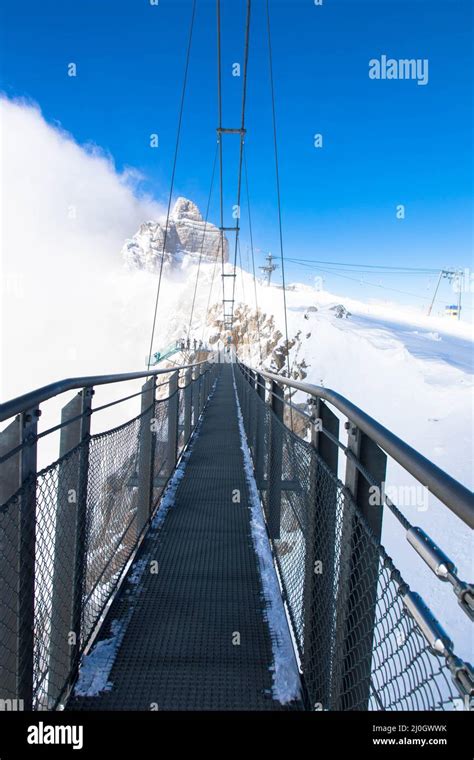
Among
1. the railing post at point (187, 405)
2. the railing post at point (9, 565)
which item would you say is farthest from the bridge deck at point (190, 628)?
the railing post at point (187, 405)

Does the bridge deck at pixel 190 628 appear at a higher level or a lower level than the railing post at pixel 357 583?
lower

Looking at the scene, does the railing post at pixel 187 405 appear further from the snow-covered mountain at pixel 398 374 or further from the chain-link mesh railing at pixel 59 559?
the snow-covered mountain at pixel 398 374

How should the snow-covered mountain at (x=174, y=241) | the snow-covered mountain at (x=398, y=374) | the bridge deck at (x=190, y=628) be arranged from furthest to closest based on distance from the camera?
the snow-covered mountain at (x=174, y=241)
the snow-covered mountain at (x=398, y=374)
the bridge deck at (x=190, y=628)

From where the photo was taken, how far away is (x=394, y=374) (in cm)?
4094

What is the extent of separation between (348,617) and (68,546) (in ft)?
3.66

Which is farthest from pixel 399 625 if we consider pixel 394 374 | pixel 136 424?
pixel 394 374

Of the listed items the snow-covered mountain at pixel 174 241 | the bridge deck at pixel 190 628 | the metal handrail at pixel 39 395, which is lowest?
the bridge deck at pixel 190 628

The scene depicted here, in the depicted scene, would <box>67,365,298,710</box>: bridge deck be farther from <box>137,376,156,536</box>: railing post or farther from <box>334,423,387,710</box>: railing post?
<box>334,423,387,710</box>: railing post

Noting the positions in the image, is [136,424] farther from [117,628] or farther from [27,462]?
[27,462]

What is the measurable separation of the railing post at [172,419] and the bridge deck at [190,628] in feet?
3.14

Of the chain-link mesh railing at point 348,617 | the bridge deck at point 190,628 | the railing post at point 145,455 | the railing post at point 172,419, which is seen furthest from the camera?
the railing post at point 172,419

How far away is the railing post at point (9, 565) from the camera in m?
1.28

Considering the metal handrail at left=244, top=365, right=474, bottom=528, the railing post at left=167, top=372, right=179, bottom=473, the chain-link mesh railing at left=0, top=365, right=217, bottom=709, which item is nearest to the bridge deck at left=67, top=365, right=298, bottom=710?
the chain-link mesh railing at left=0, top=365, right=217, bottom=709
